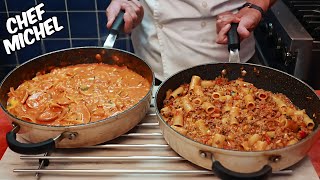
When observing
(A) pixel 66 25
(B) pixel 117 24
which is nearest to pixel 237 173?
(B) pixel 117 24

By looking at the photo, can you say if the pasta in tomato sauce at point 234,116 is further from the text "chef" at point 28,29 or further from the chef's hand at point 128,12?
the text "chef" at point 28,29

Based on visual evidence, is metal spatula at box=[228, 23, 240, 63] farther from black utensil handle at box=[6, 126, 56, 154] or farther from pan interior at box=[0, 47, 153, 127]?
black utensil handle at box=[6, 126, 56, 154]

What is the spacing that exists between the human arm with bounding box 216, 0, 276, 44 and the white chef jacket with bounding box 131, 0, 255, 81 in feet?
0.28

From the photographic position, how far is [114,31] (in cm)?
129

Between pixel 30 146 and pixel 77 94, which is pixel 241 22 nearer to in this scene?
Answer: pixel 77 94

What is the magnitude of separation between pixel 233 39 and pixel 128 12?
1.34ft

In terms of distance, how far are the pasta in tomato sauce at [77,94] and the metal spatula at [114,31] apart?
0.08 meters

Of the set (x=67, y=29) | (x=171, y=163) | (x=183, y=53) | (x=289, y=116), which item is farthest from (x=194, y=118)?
(x=67, y=29)

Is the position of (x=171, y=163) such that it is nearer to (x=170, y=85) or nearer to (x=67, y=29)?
(x=170, y=85)

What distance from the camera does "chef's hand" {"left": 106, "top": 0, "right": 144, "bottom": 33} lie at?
1.36 meters

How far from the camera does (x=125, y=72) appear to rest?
1.26 m

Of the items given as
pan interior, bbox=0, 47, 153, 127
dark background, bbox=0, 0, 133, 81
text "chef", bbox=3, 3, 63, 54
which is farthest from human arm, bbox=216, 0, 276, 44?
text "chef", bbox=3, 3, 63, 54

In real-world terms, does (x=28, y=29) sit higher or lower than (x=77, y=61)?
lower

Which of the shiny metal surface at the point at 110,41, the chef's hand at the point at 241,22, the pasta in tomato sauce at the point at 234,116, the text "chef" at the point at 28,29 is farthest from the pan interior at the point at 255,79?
the text "chef" at the point at 28,29
